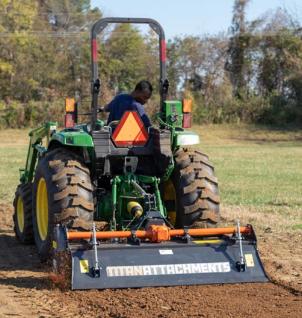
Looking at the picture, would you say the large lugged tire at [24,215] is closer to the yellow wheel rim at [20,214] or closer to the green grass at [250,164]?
the yellow wheel rim at [20,214]

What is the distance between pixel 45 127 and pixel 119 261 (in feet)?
8.89

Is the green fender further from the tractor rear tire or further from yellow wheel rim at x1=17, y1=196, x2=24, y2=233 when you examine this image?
yellow wheel rim at x1=17, y1=196, x2=24, y2=233

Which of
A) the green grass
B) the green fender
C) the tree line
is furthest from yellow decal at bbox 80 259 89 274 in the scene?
the tree line

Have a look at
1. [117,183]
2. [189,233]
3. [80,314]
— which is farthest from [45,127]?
[80,314]

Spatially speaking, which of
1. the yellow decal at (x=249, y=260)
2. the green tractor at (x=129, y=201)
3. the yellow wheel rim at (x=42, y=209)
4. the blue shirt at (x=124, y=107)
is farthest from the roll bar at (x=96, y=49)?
the yellow decal at (x=249, y=260)

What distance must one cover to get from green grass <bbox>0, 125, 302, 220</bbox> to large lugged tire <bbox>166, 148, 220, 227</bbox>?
423 cm

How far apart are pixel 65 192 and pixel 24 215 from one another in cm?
175

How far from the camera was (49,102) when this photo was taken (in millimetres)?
39594

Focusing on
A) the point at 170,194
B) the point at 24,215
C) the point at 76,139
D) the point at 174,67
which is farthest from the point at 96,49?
the point at 174,67

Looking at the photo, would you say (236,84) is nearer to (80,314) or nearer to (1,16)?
(1,16)

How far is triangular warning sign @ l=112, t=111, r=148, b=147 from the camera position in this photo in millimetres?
7391

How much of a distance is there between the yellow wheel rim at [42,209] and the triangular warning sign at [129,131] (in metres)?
0.89

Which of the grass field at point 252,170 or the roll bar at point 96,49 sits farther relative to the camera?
the grass field at point 252,170

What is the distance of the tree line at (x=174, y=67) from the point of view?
40.4m
